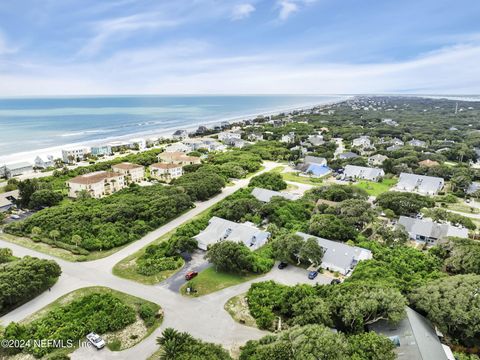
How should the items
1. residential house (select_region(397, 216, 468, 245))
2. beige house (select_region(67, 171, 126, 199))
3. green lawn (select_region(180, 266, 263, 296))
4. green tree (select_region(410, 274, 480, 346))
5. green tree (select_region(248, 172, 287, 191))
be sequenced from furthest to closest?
green tree (select_region(248, 172, 287, 191)), beige house (select_region(67, 171, 126, 199)), residential house (select_region(397, 216, 468, 245)), green lawn (select_region(180, 266, 263, 296)), green tree (select_region(410, 274, 480, 346))

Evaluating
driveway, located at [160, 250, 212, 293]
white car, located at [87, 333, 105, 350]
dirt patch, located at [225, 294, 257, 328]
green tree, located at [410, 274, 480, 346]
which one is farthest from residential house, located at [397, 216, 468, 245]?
Result: white car, located at [87, 333, 105, 350]

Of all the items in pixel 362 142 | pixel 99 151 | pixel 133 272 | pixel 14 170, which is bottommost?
pixel 133 272

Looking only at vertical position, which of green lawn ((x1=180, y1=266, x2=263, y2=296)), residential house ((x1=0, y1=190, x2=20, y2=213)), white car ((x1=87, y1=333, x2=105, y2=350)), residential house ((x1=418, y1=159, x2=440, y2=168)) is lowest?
green lawn ((x1=180, y1=266, x2=263, y2=296))

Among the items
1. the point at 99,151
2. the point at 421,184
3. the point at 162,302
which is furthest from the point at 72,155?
the point at 421,184

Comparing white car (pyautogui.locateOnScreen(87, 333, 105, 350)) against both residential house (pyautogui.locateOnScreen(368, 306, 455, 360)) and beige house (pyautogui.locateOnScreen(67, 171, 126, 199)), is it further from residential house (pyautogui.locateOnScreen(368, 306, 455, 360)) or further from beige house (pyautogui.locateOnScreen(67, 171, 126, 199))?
beige house (pyautogui.locateOnScreen(67, 171, 126, 199))

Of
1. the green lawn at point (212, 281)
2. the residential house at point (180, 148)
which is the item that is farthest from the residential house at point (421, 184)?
the residential house at point (180, 148)

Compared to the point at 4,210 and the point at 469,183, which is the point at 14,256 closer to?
the point at 4,210

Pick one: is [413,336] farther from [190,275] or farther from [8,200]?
[8,200]
